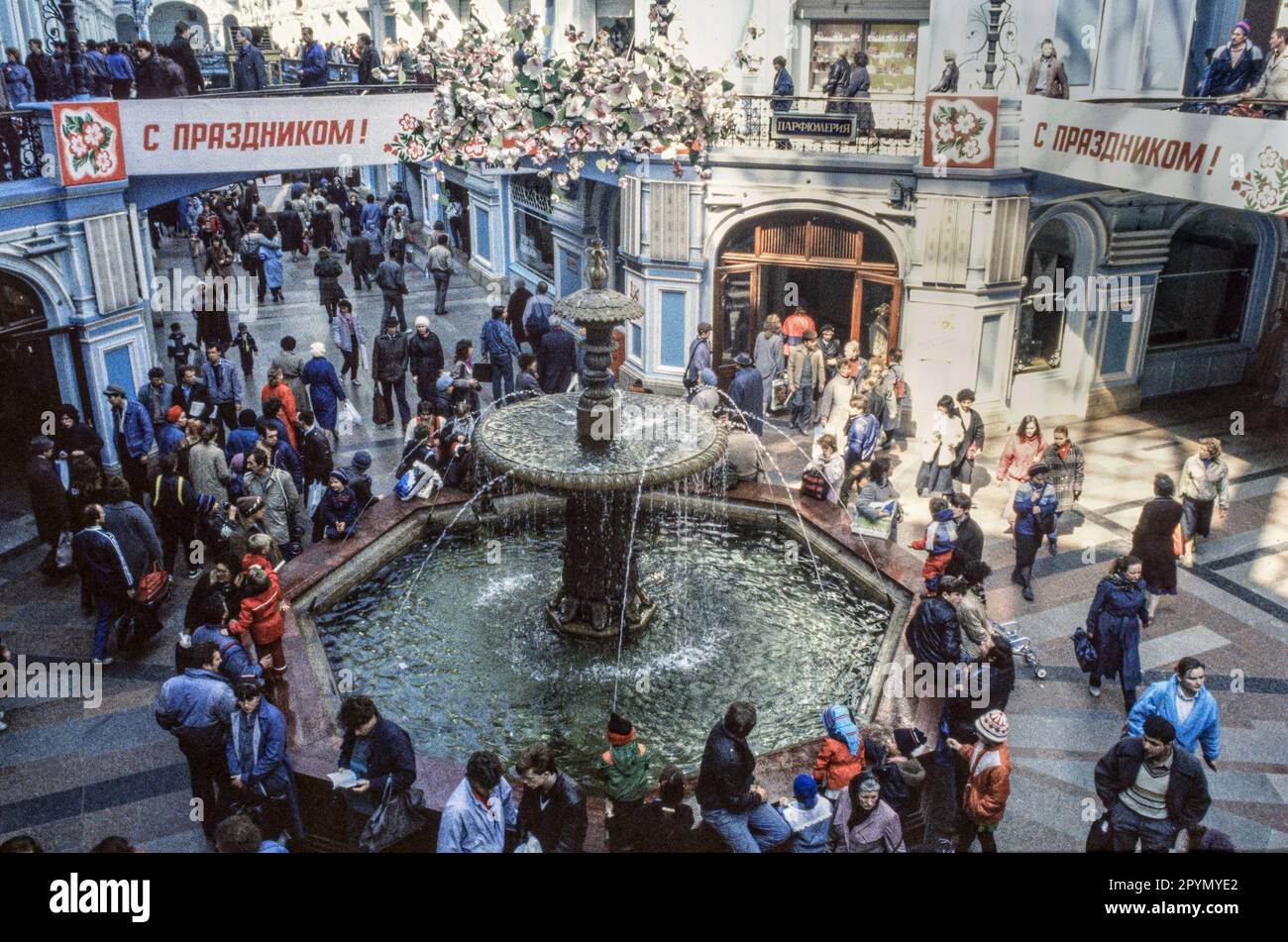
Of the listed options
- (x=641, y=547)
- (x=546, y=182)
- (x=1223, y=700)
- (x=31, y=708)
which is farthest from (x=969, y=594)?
(x=546, y=182)

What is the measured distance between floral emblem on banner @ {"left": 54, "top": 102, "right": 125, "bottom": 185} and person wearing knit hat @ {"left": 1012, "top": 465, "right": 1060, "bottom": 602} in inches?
433

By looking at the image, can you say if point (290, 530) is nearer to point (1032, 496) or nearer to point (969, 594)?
point (969, 594)

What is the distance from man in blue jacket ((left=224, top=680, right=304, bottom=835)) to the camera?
21.2 ft

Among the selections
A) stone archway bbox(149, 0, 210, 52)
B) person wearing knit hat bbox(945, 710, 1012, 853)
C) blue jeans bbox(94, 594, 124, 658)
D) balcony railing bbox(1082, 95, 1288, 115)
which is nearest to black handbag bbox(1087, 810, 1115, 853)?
person wearing knit hat bbox(945, 710, 1012, 853)

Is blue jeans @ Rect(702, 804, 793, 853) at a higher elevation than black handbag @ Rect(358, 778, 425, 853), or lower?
higher

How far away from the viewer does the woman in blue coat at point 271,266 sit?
2186cm

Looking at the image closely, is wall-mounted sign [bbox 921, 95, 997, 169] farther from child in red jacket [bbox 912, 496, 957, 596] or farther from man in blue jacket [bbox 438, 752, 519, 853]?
man in blue jacket [bbox 438, 752, 519, 853]

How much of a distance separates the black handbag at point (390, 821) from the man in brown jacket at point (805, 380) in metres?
9.65

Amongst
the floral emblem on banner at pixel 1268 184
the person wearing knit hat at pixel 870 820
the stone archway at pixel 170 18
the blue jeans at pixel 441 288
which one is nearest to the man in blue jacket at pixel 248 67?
the blue jeans at pixel 441 288

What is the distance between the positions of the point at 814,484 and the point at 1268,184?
17.5 feet

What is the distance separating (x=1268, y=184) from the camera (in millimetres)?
10484

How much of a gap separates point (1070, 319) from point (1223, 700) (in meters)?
7.97

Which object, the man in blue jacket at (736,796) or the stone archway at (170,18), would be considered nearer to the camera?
the man in blue jacket at (736,796)

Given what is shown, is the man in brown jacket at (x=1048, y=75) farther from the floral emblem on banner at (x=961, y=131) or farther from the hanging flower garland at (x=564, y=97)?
the hanging flower garland at (x=564, y=97)
